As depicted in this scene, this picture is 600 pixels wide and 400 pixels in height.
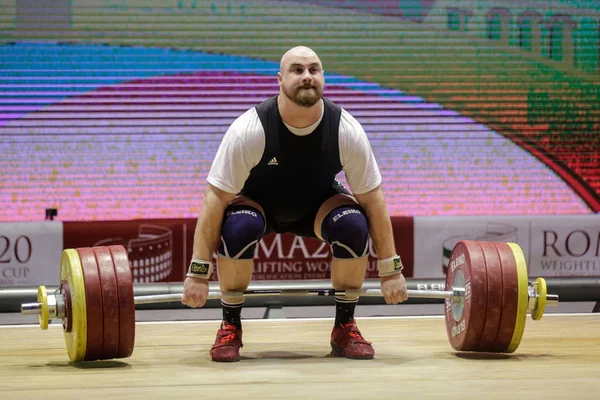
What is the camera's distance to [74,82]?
19.7 feet

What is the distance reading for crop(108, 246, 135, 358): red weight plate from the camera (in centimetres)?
304

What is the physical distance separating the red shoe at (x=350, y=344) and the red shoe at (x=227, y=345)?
1.20 ft

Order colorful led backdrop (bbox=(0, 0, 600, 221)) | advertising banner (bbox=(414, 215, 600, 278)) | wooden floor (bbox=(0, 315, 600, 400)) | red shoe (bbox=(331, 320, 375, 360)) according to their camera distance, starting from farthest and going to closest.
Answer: colorful led backdrop (bbox=(0, 0, 600, 221)), advertising banner (bbox=(414, 215, 600, 278)), red shoe (bbox=(331, 320, 375, 360)), wooden floor (bbox=(0, 315, 600, 400))

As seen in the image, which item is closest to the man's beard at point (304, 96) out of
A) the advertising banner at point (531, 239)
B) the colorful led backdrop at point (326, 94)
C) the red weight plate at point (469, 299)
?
the red weight plate at point (469, 299)

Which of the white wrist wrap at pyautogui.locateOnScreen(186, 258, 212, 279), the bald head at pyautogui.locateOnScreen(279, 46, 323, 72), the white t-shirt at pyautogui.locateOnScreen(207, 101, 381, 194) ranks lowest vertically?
the white wrist wrap at pyautogui.locateOnScreen(186, 258, 212, 279)

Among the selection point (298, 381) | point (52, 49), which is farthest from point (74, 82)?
point (298, 381)

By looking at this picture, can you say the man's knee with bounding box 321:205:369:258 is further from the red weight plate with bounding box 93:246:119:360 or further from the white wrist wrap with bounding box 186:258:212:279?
the red weight plate with bounding box 93:246:119:360

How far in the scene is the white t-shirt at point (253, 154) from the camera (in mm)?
3133

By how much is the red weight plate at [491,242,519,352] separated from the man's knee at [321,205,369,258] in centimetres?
51

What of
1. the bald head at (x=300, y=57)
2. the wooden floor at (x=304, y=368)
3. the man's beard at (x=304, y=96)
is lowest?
the wooden floor at (x=304, y=368)

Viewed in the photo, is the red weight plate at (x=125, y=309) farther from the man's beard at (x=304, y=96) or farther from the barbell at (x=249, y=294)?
the man's beard at (x=304, y=96)

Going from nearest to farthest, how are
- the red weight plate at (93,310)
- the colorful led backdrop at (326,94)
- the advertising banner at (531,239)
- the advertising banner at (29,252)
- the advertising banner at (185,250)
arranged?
the red weight plate at (93,310)
the advertising banner at (29,252)
the advertising banner at (185,250)
the advertising banner at (531,239)
the colorful led backdrop at (326,94)

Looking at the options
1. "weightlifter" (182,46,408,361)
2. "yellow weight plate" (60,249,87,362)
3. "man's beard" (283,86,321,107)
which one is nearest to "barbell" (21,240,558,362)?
"yellow weight plate" (60,249,87,362)

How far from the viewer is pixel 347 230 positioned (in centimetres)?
316
